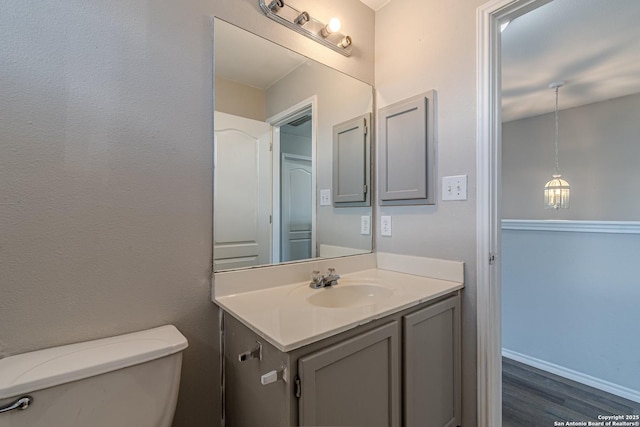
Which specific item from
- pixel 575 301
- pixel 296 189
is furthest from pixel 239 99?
pixel 575 301

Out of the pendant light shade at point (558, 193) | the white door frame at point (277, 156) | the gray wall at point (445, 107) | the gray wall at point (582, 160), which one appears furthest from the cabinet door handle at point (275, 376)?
the gray wall at point (582, 160)

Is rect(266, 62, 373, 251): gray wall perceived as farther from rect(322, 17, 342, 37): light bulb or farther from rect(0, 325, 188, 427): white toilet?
rect(0, 325, 188, 427): white toilet

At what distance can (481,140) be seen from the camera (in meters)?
1.27

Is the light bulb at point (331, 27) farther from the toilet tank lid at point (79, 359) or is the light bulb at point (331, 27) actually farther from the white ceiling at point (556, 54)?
the toilet tank lid at point (79, 359)

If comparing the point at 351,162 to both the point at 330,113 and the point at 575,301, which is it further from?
the point at 575,301

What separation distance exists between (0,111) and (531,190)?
4476 mm

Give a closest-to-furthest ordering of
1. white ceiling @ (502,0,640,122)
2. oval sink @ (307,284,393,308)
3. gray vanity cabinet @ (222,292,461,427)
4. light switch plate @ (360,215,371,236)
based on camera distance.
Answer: gray vanity cabinet @ (222,292,461,427), oval sink @ (307,284,393,308), white ceiling @ (502,0,640,122), light switch plate @ (360,215,371,236)

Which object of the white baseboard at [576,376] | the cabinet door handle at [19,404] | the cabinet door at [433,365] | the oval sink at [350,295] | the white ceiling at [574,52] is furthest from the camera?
the white baseboard at [576,376]

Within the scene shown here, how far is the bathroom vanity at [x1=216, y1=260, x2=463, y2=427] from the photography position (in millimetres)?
759

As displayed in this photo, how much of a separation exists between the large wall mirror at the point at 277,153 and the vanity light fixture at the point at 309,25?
12cm

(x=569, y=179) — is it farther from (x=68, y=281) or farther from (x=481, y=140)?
(x=68, y=281)

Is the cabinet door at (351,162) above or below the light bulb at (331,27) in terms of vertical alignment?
below

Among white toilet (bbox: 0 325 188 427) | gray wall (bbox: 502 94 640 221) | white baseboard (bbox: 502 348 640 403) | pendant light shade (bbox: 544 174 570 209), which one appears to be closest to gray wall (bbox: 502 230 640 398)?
white baseboard (bbox: 502 348 640 403)

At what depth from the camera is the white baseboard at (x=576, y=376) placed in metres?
1.87
